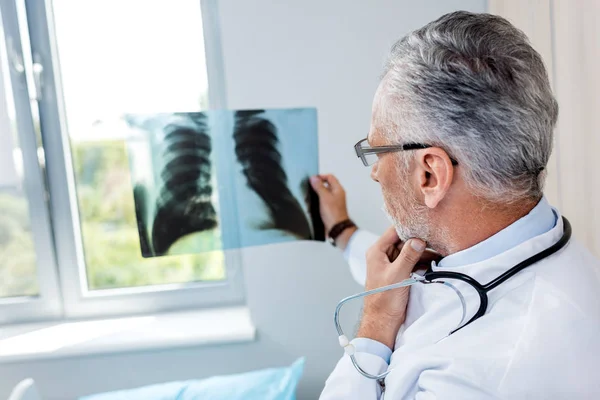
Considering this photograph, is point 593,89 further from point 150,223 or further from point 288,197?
point 150,223

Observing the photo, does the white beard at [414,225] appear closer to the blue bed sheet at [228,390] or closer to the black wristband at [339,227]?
the black wristband at [339,227]

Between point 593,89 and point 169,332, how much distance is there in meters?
1.34

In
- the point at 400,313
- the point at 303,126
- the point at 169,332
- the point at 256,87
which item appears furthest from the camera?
the point at 169,332

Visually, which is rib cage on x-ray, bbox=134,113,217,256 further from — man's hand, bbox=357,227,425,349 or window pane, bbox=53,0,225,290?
man's hand, bbox=357,227,425,349

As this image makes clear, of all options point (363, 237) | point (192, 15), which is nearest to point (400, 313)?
point (363, 237)

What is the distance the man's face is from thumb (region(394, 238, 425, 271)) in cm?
1

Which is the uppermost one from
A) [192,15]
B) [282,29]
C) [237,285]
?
[192,15]

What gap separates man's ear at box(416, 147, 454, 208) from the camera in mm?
880

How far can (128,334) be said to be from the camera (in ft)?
5.49

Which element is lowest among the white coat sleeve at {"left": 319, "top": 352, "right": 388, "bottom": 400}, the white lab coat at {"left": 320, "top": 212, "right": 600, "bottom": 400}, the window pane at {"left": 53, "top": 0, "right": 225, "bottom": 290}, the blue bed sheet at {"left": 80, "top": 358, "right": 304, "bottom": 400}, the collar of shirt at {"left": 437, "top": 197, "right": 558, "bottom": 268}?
the blue bed sheet at {"left": 80, "top": 358, "right": 304, "bottom": 400}

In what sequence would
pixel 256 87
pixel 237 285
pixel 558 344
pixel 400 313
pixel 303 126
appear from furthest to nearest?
pixel 237 285
pixel 256 87
pixel 303 126
pixel 400 313
pixel 558 344

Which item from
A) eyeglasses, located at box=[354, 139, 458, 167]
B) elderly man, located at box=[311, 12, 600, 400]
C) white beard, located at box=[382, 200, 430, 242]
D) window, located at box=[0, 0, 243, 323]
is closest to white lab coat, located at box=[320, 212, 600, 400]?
elderly man, located at box=[311, 12, 600, 400]

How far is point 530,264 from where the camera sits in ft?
2.84

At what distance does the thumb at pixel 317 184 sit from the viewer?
1458 millimetres
